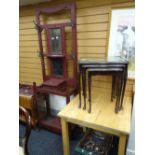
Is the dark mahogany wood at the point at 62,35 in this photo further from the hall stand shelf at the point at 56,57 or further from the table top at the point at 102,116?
the table top at the point at 102,116

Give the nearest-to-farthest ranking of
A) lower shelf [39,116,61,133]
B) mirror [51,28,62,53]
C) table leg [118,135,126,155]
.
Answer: table leg [118,135,126,155], mirror [51,28,62,53], lower shelf [39,116,61,133]

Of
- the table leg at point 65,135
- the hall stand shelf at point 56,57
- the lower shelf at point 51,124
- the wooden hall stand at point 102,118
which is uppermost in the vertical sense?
the hall stand shelf at point 56,57

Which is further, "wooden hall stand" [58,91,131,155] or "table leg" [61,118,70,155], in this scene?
"table leg" [61,118,70,155]

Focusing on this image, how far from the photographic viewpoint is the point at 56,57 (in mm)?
1938

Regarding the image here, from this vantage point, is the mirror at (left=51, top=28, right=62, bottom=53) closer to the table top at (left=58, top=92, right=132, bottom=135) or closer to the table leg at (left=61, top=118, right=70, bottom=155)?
the table top at (left=58, top=92, right=132, bottom=135)

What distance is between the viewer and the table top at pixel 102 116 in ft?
4.07

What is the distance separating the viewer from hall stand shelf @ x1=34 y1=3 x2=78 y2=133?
175 centimetres

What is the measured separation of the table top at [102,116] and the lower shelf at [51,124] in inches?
22.4

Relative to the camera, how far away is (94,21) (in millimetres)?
1681

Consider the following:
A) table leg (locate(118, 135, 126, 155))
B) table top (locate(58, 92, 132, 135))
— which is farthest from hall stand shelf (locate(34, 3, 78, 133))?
table leg (locate(118, 135, 126, 155))

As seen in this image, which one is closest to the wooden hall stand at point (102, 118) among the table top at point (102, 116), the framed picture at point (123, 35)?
the table top at point (102, 116)

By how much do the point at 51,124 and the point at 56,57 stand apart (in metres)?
0.89
